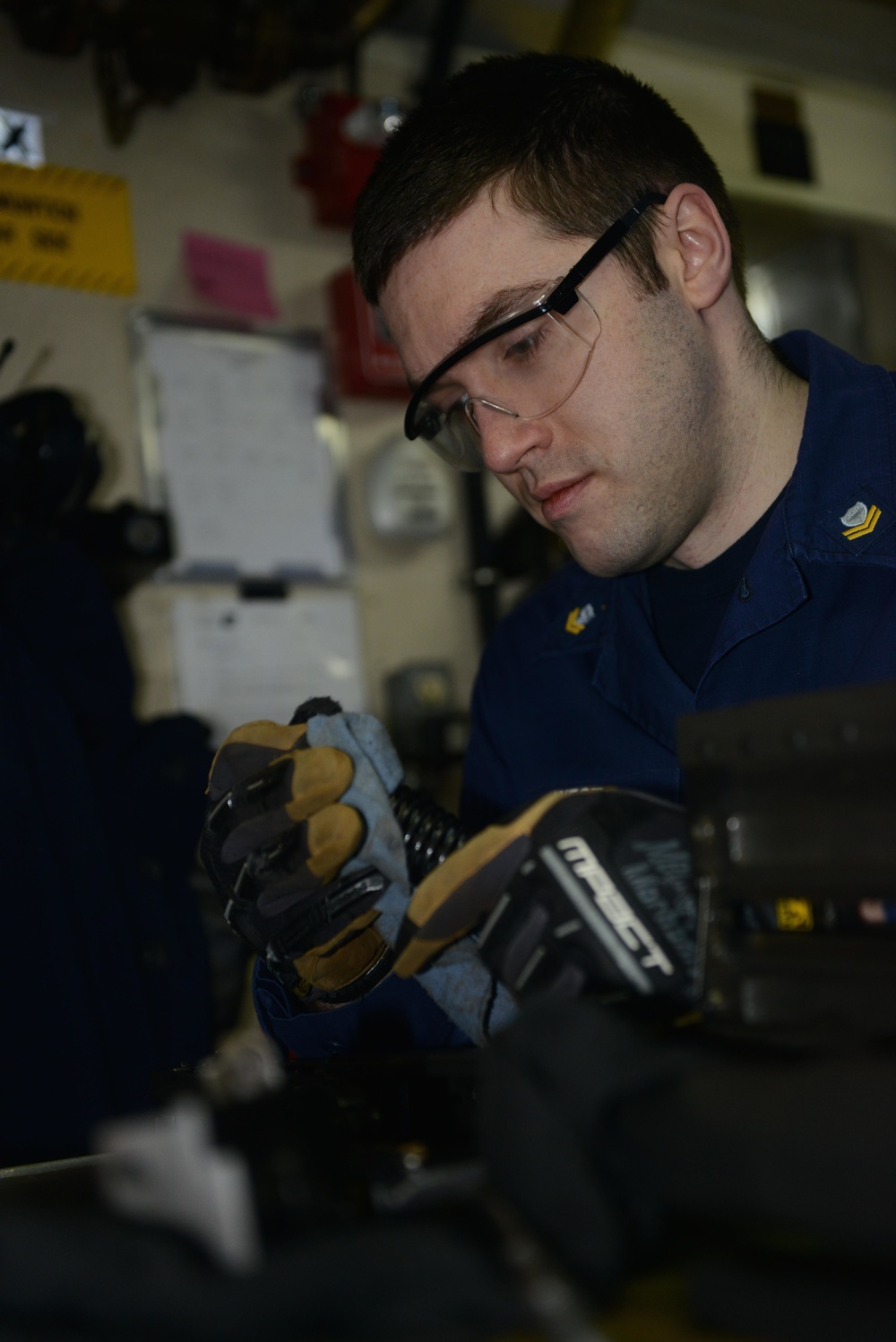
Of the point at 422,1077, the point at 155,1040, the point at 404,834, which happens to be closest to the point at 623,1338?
the point at 422,1077

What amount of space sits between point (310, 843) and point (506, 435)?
0.54 meters

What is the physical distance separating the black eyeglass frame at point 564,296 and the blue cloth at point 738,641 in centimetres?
28

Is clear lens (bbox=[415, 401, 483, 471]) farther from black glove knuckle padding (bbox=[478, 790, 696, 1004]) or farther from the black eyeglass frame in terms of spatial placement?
black glove knuckle padding (bbox=[478, 790, 696, 1004])

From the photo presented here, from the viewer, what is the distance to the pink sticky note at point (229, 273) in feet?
7.39

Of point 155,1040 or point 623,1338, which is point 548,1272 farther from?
point 155,1040

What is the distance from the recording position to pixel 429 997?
961mm

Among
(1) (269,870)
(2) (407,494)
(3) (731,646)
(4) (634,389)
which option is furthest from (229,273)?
(1) (269,870)

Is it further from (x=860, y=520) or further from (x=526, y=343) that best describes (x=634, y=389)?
(x=860, y=520)

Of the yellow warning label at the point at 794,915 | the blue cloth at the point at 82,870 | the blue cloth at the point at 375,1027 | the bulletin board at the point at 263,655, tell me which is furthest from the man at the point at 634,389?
the bulletin board at the point at 263,655

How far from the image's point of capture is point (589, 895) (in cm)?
61

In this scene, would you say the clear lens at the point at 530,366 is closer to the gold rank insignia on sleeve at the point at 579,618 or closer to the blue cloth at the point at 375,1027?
the gold rank insignia on sleeve at the point at 579,618

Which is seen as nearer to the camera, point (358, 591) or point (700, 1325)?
point (700, 1325)

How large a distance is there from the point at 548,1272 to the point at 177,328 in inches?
82.7

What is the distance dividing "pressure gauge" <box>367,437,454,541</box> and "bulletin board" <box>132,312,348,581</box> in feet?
0.25
